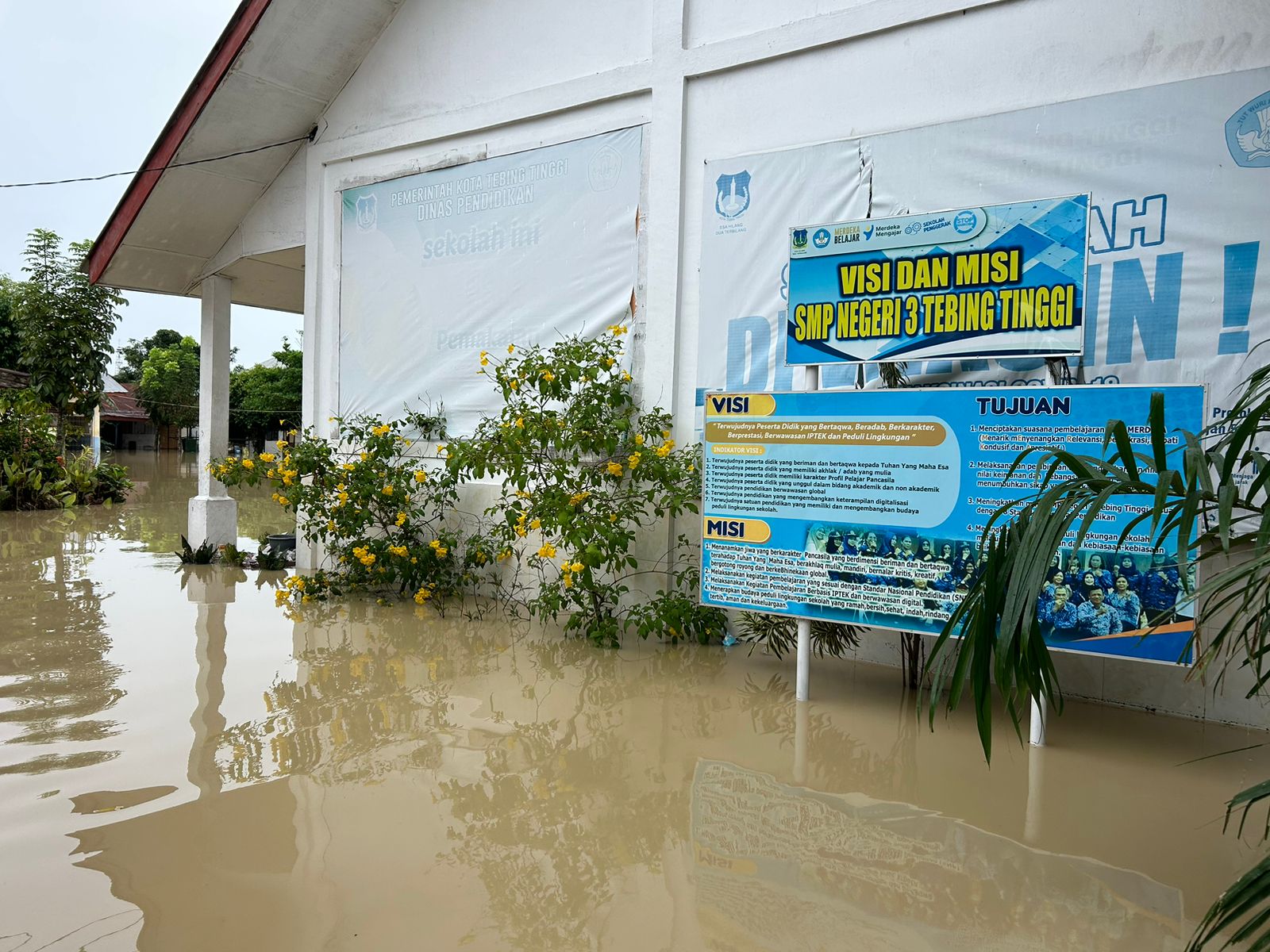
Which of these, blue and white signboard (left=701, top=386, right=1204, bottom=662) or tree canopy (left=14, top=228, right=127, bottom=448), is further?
tree canopy (left=14, top=228, right=127, bottom=448)

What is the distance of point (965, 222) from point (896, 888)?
305 cm

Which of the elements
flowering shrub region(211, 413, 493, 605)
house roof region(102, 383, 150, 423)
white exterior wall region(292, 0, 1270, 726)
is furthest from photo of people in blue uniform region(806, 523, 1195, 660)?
house roof region(102, 383, 150, 423)

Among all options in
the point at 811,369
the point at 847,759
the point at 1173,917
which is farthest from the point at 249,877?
the point at 811,369

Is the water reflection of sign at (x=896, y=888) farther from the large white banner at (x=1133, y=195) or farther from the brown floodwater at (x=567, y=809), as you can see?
the large white banner at (x=1133, y=195)

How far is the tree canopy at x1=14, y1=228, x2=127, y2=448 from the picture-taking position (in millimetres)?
15922

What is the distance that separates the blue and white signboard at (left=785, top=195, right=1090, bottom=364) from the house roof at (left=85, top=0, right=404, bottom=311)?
4804mm

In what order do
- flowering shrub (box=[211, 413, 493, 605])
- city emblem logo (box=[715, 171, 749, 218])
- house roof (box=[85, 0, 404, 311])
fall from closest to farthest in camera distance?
1. city emblem logo (box=[715, 171, 749, 218])
2. flowering shrub (box=[211, 413, 493, 605])
3. house roof (box=[85, 0, 404, 311])

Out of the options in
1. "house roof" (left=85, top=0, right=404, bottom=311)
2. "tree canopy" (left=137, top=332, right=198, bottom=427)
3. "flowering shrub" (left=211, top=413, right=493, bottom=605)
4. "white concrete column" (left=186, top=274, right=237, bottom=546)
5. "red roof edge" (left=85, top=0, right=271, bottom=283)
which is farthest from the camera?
"tree canopy" (left=137, top=332, right=198, bottom=427)

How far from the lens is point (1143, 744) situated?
13.2 feet

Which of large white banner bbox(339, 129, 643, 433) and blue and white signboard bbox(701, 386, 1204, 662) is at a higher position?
large white banner bbox(339, 129, 643, 433)

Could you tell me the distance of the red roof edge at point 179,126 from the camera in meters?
7.24

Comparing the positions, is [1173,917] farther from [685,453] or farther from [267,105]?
[267,105]

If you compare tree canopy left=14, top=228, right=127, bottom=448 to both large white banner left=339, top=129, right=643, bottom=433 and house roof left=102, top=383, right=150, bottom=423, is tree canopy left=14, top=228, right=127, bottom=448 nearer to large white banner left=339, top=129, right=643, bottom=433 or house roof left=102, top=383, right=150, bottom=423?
large white banner left=339, top=129, right=643, bottom=433

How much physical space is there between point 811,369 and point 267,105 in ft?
18.2
